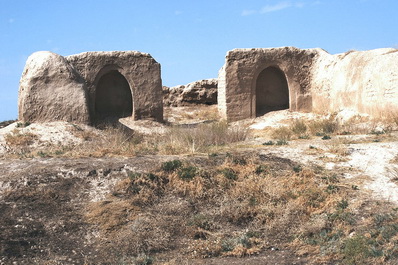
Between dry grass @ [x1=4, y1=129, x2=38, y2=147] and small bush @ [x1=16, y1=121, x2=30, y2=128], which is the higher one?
small bush @ [x1=16, y1=121, x2=30, y2=128]

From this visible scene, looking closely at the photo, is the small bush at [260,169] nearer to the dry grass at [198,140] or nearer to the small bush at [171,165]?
the small bush at [171,165]

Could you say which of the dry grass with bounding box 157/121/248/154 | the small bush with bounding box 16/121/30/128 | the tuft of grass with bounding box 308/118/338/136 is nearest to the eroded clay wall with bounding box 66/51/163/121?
the small bush with bounding box 16/121/30/128

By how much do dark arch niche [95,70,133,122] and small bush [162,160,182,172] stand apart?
32.4 feet

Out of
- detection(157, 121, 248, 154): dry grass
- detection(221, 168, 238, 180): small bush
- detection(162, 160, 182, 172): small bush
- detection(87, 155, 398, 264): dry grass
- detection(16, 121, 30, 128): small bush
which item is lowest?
detection(87, 155, 398, 264): dry grass

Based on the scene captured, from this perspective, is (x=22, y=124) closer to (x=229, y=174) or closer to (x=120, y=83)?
(x=120, y=83)

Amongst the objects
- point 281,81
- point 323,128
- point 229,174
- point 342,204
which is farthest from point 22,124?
point 281,81

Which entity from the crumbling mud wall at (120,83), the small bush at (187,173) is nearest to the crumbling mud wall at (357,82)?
the crumbling mud wall at (120,83)

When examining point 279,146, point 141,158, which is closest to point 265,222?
point 141,158

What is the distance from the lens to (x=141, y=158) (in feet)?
33.0

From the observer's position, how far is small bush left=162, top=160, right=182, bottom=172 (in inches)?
369

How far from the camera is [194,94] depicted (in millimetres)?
26375

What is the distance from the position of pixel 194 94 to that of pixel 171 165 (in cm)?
1710

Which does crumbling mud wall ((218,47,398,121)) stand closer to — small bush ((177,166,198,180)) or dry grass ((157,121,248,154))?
dry grass ((157,121,248,154))

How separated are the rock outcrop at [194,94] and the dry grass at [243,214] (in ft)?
54.0
